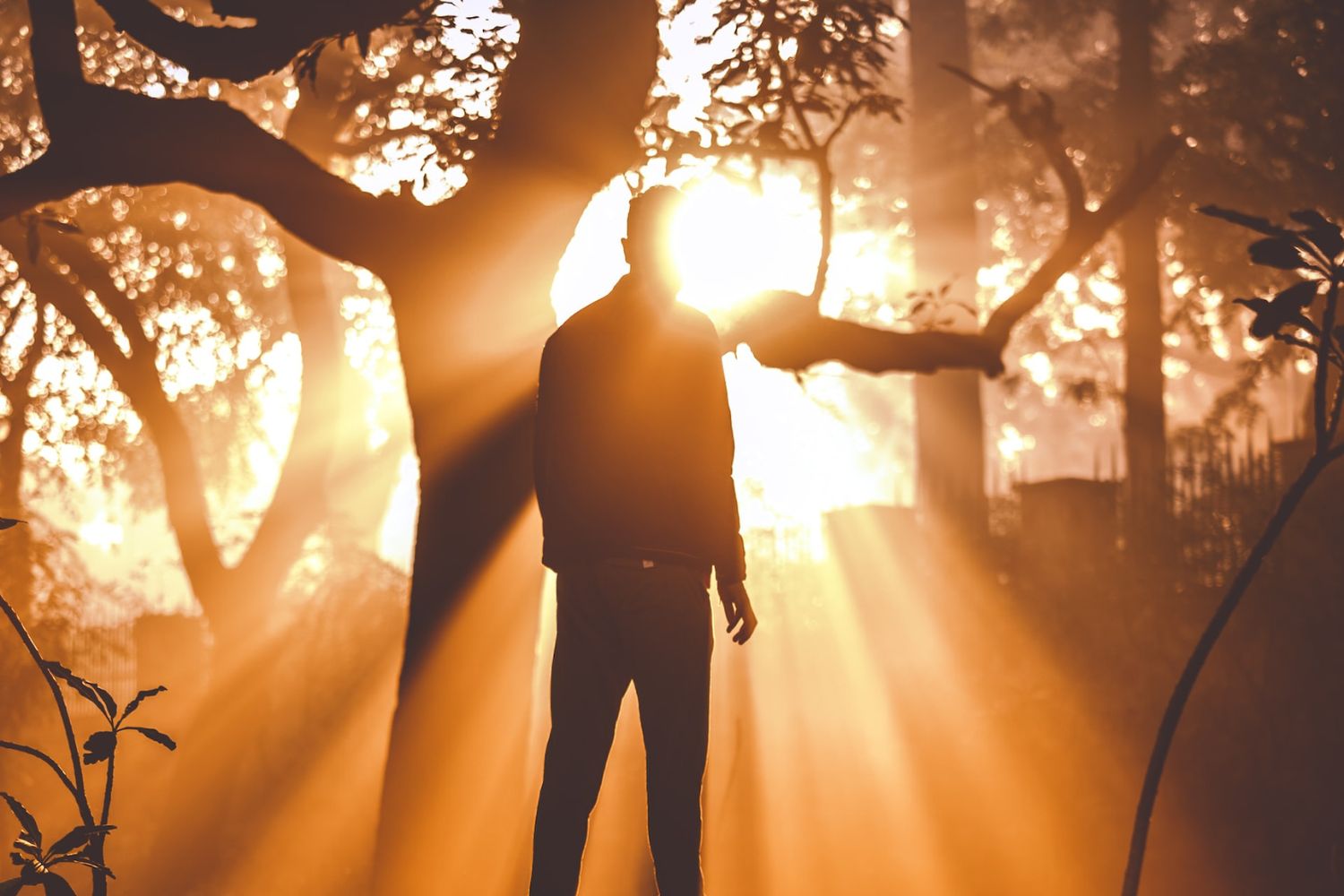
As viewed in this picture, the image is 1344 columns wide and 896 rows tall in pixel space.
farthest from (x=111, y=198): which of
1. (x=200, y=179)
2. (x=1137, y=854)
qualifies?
(x=1137, y=854)

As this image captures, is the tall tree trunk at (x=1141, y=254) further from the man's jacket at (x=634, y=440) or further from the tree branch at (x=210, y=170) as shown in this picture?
the man's jacket at (x=634, y=440)

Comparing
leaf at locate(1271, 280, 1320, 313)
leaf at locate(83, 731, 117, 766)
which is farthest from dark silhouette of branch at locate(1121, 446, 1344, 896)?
leaf at locate(83, 731, 117, 766)

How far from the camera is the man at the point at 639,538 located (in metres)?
3.56

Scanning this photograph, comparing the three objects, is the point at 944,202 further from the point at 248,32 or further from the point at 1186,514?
the point at 248,32

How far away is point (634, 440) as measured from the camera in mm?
3639

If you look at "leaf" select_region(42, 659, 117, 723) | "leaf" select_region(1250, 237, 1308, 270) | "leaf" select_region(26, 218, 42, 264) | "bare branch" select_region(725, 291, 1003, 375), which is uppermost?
"leaf" select_region(26, 218, 42, 264)

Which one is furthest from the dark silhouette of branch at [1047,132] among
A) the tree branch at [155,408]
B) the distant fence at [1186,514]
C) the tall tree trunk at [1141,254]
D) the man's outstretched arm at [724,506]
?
the tall tree trunk at [1141,254]

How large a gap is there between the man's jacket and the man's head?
58 mm

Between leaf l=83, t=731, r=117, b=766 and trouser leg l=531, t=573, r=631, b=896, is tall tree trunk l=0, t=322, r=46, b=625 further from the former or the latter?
trouser leg l=531, t=573, r=631, b=896

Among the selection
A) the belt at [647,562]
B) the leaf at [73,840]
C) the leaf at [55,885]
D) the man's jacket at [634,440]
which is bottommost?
the leaf at [55,885]

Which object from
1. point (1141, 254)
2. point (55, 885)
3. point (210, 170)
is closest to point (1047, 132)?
point (210, 170)

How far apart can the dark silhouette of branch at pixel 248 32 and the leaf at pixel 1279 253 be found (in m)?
3.54

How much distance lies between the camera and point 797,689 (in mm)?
13055

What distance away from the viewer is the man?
3.56m
